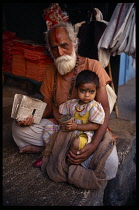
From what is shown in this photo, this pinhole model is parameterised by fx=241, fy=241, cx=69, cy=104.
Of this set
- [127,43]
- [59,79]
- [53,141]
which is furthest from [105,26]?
[53,141]

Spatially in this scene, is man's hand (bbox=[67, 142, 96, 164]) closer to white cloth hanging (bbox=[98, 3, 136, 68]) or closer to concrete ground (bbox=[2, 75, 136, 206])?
concrete ground (bbox=[2, 75, 136, 206])

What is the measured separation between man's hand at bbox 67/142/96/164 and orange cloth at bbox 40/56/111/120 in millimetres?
634

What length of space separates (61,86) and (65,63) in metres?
0.30

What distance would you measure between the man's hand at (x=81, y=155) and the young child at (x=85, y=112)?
35 millimetres

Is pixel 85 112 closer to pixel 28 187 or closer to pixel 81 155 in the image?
pixel 81 155

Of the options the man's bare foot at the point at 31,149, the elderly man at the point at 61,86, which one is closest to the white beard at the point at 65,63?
the elderly man at the point at 61,86

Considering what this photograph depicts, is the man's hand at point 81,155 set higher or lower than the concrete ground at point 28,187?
higher

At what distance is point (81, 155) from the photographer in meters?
2.29

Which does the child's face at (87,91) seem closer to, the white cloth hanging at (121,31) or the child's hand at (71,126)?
the child's hand at (71,126)

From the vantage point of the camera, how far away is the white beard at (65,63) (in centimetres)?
257

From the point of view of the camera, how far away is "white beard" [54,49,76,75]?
2.57m

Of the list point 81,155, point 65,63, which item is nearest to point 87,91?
point 65,63

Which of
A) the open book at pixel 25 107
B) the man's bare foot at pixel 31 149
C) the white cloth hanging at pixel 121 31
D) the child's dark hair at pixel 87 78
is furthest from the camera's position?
the white cloth hanging at pixel 121 31

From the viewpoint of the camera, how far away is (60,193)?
219 centimetres
